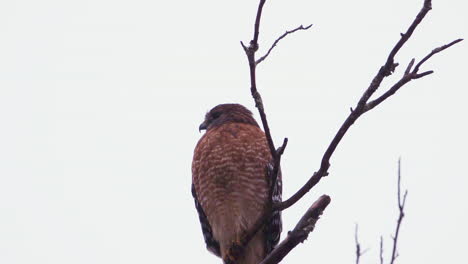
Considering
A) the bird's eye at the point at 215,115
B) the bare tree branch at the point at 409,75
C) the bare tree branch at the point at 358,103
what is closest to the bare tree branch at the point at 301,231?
the bare tree branch at the point at 358,103

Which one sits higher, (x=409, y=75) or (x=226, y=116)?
(x=226, y=116)

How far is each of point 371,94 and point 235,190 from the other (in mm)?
3095

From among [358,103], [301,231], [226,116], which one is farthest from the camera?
[226,116]

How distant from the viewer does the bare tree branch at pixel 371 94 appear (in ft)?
12.5

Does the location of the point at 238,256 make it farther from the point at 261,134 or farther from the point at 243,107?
the point at 243,107

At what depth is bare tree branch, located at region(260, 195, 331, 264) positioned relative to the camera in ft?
15.7

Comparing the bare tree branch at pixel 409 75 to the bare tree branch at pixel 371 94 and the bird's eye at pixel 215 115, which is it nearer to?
the bare tree branch at pixel 371 94

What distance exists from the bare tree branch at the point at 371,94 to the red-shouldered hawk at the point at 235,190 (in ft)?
8.11

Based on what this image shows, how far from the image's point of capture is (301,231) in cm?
477

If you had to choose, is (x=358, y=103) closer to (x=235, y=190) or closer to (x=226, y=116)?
(x=235, y=190)

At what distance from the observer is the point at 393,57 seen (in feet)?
13.1

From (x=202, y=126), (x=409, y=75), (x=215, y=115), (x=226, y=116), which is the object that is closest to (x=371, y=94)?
(x=409, y=75)

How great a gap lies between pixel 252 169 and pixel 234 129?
27.5 inches

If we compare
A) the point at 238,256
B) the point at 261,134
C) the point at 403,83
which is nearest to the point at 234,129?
the point at 261,134
